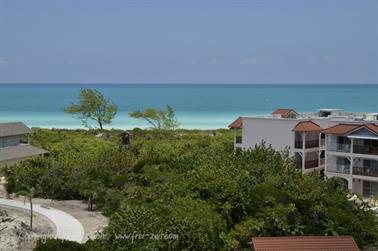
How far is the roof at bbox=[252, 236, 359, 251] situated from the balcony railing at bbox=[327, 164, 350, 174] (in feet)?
53.7

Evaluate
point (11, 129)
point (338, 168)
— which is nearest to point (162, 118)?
point (11, 129)

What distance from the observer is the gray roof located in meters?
38.4

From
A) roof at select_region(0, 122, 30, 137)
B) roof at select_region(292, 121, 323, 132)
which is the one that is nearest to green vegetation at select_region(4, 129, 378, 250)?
roof at select_region(292, 121, 323, 132)

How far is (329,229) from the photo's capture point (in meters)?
23.3

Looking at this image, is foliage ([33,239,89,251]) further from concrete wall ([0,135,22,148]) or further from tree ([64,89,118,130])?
tree ([64,89,118,130])

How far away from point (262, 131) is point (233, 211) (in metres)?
16.4

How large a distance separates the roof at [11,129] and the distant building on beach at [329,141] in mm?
16687

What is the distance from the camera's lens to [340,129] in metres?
35.6

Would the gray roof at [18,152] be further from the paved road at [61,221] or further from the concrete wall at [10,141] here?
the paved road at [61,221]

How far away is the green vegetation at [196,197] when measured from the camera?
19172 millimetres

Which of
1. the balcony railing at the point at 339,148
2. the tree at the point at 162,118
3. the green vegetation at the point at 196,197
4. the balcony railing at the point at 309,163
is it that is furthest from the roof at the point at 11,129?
the tree at the point at 162,118

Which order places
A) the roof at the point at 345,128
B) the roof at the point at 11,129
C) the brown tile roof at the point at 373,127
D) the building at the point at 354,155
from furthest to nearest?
1. the roof at the point at 11,129
2. the building at the point at 354,155
3. the roof at the point at 345,128
4. the brown tile roof at the point at 373,127

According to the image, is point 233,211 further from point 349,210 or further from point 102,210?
point 102,210

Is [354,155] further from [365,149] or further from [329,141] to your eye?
[329,141]
